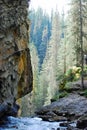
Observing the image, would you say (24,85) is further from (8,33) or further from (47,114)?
(8,33)

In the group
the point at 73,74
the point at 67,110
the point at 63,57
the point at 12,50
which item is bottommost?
the point at 67,110

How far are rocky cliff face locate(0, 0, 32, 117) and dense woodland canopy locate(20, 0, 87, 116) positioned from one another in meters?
8.26

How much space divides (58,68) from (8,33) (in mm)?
37665

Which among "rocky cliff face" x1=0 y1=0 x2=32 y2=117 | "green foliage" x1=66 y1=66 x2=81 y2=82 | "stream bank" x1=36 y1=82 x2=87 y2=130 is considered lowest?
"stream bank" x1=36 y1=82 x2=87 y2=130

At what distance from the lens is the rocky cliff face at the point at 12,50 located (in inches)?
995

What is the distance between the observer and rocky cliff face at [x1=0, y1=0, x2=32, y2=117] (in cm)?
2527

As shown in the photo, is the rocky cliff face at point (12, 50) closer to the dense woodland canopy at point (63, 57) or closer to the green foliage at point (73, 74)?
the dense woodland canopy at point (63, 57)

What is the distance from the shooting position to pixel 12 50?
26.6m

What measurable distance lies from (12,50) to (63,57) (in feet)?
115

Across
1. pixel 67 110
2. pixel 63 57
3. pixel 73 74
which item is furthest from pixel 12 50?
pixel 63 57

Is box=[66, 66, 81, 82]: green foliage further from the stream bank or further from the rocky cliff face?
the rocky cliff face

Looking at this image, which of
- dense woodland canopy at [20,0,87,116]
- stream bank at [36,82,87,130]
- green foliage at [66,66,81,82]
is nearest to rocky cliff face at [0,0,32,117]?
stream bank at [36,82,87,130]

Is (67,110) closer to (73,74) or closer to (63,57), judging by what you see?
(73,74)

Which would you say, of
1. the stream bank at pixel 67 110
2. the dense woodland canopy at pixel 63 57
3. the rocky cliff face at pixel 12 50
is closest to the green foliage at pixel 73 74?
the dense woodland canopy at pixel 63 57
